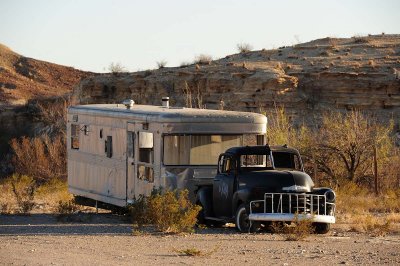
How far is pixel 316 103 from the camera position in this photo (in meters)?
54.7

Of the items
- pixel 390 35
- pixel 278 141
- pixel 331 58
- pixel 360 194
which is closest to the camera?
pixel 360 194

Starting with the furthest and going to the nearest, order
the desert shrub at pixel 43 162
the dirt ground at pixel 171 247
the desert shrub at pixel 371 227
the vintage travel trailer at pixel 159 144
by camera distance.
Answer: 1. the desert shrub at pixel 43 162
2. the vintage travel trailer at pixel 159 144
3. the desert shrub at pixel 371 227
4. the dirt ground at pixel 171 247

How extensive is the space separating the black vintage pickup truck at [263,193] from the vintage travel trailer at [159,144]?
0.86 m

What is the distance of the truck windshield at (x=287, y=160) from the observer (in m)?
22.3

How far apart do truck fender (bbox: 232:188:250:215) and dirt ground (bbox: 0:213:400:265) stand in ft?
1.84

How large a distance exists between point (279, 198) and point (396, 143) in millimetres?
28884

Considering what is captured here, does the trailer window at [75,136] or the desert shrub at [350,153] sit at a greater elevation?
the trailer window at [75,136]

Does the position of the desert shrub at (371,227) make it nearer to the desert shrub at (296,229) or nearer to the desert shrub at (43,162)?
the desert shrub at (296,229)

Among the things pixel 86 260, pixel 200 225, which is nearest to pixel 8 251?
pixel 86 260

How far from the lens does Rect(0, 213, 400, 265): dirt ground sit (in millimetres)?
16688

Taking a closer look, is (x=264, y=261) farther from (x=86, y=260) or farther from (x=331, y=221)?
(x=331, y=221)

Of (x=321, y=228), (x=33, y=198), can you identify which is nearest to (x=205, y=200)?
(x=321, y=228)

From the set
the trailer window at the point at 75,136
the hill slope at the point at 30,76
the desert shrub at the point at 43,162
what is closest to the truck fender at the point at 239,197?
the trailer window at the point at 75,136

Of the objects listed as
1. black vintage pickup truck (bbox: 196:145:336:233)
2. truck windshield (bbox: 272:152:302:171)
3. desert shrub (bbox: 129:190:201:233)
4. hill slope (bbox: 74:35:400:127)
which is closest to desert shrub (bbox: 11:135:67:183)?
hill slope (bbox: 74:35:400:127)
